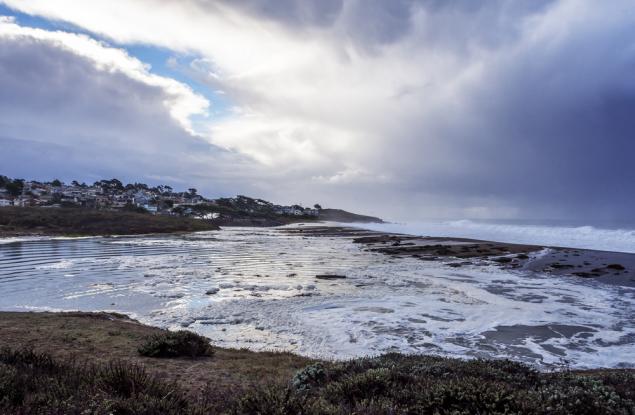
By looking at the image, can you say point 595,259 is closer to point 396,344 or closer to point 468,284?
point 468,284

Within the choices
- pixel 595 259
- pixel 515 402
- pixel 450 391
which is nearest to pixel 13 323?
pixel 450 391

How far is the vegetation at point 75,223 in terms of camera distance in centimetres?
6769

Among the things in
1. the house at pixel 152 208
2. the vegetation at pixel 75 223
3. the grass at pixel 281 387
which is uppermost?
the house at pixel 152 208

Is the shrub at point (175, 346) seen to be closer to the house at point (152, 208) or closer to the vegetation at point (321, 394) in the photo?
the vegetation at point (321, 394)

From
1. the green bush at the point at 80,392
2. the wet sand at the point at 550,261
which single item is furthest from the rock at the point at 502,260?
the green bush at the point at 80,392

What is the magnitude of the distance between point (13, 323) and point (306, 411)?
42.8 feet

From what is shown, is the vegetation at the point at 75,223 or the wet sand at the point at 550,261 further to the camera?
the vegetation at the point at 75,223

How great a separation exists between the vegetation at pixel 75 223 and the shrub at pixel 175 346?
214ft

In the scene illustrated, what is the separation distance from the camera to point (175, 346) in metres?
Result: 9.96

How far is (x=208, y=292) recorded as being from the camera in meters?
19.7

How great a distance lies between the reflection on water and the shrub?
2134 millimetres

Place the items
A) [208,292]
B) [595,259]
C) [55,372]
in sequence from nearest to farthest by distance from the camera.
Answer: [55,372]
[208,292]
[595,259]

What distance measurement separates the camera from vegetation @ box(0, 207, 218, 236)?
222 ft

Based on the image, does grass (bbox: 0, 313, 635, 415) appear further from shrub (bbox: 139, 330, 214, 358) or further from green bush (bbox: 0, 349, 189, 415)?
shrub (bbox: 139, 330, 214, 358)
